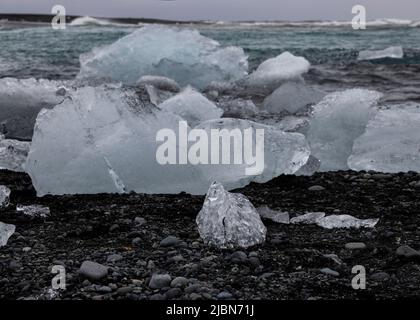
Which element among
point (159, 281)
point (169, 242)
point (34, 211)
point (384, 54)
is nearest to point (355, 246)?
point (169, 242)

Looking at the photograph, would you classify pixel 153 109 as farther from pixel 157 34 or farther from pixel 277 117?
pixel 157 34

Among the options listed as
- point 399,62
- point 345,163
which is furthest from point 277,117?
point 399,62

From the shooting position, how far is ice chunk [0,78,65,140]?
518 centimetres

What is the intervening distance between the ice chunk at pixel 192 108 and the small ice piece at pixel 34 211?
2.12 meters

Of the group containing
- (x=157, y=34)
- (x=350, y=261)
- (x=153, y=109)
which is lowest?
(x=350, y=261)

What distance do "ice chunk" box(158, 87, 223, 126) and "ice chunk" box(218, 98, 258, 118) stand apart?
831 millimetres

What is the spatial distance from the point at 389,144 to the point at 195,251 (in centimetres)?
216

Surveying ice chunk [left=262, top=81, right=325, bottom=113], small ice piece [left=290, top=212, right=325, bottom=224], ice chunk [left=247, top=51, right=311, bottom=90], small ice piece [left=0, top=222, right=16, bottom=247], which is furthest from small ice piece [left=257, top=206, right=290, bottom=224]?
ice chunk [left=247, top=51, right=311, bottom=90]

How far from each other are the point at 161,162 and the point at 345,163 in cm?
140

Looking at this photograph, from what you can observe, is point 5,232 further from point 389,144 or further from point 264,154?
point 389,144

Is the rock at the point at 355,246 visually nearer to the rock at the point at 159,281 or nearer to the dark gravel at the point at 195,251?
the dark gravel at the point at 195,251

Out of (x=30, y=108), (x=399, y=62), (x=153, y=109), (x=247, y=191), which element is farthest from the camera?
(x=399, y=62)

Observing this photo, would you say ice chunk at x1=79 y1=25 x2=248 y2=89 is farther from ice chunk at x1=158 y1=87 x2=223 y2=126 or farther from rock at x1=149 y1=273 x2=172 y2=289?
rock at x1=149 y1=273 x2=172 y2=289

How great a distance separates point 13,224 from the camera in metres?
2.68
